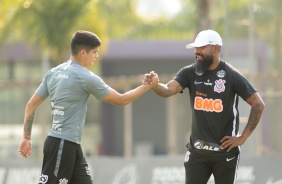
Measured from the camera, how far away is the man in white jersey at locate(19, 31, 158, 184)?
8.73 metres

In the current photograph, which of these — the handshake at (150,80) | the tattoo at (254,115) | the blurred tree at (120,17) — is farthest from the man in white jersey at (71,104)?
the blurred tree at (120,17)

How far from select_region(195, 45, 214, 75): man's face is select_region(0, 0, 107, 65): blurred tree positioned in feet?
45.2

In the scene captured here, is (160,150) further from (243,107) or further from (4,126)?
(243,107)

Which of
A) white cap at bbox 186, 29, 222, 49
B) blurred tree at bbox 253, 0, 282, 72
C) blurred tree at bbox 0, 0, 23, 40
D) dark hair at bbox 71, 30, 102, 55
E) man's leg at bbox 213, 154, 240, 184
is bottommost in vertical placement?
man's leg at bbox 213, 154, 240, 184

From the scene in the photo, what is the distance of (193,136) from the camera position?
9.46 meters

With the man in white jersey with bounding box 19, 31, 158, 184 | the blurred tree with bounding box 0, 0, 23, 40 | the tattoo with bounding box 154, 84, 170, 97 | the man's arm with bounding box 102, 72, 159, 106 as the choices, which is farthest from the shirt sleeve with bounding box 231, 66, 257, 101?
the blurred tree with bounding box 0, 0, 23, 40

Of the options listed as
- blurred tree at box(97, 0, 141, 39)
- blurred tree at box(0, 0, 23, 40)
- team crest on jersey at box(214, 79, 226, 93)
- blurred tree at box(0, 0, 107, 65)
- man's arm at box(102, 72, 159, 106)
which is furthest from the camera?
blurred tree at box(97, 0, 141, 39)

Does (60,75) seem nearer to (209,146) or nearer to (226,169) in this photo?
(209,146)

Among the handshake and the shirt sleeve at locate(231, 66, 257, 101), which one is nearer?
the handshake

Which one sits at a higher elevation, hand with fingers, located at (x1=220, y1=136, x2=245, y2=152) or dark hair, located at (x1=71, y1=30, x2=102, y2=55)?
dark hair, located at (x1=71, y1=30, x2=102, y2=55)

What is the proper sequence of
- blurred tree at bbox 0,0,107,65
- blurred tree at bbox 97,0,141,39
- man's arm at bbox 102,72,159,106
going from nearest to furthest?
1. man's arm at bbox 102,72,159,106
2. blurred tree at bbox 0,0,107,65
3. blurred tree at bbox 97,0,141,39

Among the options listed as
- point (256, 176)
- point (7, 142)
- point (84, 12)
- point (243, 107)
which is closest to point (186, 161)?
point (256, 176)

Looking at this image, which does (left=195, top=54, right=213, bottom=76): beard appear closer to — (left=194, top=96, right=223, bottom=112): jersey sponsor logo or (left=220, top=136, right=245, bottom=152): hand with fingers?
(left=194, top=96, right=223, bottom=112): jersey sponsor logo

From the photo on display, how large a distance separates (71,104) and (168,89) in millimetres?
1280
